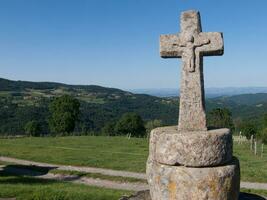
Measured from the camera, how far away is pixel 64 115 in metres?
64.6

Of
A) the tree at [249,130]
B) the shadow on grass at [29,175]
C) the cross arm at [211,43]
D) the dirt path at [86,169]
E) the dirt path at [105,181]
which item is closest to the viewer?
the cross arm at [211,43]

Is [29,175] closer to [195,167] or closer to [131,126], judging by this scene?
[195,167]

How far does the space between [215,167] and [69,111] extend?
194 feet

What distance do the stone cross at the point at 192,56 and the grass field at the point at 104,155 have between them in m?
14.2

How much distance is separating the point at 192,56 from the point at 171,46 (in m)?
0.55

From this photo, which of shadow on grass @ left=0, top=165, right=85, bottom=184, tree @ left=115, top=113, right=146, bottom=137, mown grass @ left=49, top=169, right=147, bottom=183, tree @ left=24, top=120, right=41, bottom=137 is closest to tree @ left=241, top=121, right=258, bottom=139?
tree @ left=115, top=113, right=146, bottom=137

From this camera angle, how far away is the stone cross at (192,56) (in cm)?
807

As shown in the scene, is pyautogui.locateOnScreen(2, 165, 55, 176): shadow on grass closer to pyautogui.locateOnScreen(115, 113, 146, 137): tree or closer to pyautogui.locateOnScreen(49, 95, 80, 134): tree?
pyautogui.locateOnScreen(49, 95, 80, 134): tree

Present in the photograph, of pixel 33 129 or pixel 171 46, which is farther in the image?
pixel 33 129

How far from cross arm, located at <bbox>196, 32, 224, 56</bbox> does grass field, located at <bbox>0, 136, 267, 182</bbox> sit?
1432 centimetres

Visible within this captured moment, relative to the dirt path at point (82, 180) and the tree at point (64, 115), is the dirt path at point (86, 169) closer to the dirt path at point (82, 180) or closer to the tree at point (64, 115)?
the dirt path at point (82, 180)

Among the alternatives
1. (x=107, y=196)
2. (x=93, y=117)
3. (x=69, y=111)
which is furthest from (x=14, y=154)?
(x=93, y=117)

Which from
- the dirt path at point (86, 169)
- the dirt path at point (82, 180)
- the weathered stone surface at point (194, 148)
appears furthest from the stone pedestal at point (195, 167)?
the dirt path at point (86, 169)

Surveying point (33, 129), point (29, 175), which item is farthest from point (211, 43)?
point (33, 129)
